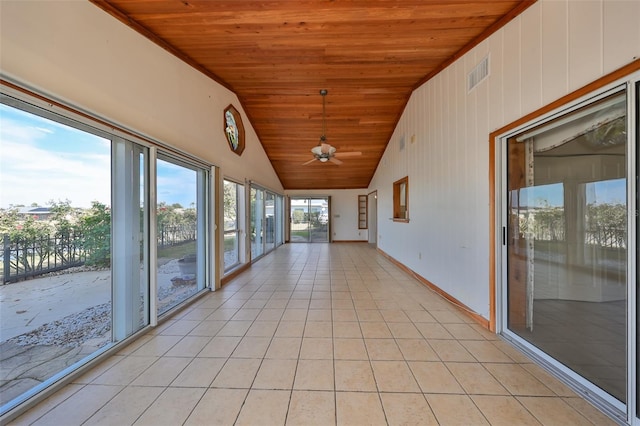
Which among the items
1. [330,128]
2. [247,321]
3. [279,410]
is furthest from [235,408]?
[330,128]

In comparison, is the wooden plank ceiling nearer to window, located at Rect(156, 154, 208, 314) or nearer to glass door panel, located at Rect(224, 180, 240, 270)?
window, located at Rect(156, 154, 208, 314)

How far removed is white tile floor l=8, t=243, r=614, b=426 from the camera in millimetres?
1512

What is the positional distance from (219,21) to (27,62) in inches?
68.2

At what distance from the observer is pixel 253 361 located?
6.73ft

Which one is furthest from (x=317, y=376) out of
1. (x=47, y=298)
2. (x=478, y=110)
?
(x=478, y=110)

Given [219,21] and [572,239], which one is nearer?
[572,239]

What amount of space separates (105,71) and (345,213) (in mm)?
8872

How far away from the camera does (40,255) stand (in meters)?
1.70

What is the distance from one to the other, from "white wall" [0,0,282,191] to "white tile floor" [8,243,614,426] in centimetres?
205

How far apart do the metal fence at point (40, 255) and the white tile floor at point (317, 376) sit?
0.85m

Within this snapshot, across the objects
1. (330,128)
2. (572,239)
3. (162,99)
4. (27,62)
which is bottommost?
(572,239)

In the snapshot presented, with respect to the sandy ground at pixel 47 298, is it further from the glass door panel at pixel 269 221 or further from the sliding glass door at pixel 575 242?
the glass door panel at pixel 269 221

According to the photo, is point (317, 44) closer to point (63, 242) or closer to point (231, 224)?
point (63, 242)

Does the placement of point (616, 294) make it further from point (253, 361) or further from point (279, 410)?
point (253, 361)
